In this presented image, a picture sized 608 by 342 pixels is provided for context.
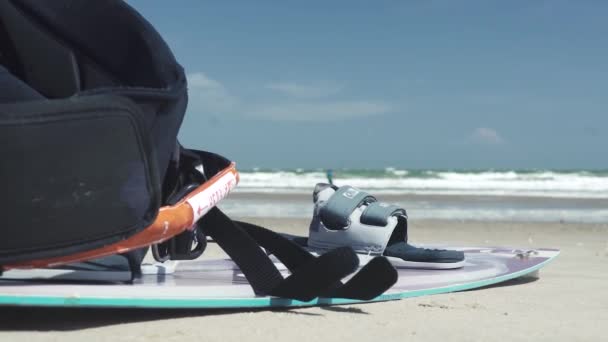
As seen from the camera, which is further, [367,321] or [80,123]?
[367,321]

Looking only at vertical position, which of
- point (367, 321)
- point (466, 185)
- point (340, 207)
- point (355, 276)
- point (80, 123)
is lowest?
point (367, 321)

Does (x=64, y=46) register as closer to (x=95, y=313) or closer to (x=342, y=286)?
(x=95, y=313)

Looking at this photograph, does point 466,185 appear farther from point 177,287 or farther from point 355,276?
point 177,287

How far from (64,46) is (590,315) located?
191 cm

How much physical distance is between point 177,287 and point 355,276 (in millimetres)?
554

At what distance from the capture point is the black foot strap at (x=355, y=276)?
1963 millimetres

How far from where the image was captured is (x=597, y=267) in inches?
141

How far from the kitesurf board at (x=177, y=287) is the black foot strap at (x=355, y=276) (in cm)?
10

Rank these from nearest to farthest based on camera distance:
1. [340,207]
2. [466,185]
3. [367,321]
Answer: [367,321] < [340,207] < [466,185]

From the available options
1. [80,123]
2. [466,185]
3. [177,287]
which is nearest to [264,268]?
[177,287]

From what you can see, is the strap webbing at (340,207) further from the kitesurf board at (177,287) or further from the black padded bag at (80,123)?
the black padded bag at (80,123)

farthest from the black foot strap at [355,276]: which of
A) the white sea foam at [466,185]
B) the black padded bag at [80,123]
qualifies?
the white sea foam at [466,185]

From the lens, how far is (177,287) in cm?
202

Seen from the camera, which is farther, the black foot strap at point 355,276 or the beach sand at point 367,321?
the black foot strap at point 355,276
